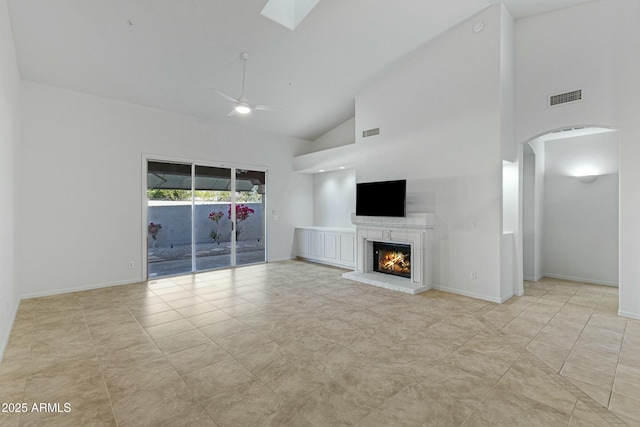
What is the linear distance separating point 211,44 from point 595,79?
560 centimetres

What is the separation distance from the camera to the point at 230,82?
550 cm

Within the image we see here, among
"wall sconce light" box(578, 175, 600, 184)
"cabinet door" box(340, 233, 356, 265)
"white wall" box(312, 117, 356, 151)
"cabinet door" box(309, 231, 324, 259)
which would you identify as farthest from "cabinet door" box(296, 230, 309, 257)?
"wall sconce light" box(578, 175, 600, 184)

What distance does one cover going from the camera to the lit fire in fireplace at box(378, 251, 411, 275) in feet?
19.1

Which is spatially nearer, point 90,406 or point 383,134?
point 90,406

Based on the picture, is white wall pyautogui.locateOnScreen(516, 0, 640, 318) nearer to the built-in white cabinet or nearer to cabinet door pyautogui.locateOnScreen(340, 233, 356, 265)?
cabinet door pyautogui.locateOnScreen(340, 233, 356, 265)

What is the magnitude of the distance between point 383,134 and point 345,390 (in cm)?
503

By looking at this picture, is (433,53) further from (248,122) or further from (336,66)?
(248,122)

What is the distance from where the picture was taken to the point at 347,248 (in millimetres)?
7203

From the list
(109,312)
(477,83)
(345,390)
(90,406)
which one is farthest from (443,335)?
(109,312)

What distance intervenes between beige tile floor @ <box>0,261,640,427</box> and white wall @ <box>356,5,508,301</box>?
771 mm

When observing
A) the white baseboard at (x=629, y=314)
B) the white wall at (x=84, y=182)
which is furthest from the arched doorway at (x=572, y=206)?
the white wall at (x=84, y=182)

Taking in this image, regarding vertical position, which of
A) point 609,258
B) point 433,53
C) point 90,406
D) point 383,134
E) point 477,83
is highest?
point 433,53

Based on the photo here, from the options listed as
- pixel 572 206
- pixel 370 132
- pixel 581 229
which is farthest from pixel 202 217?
pixel 581 229

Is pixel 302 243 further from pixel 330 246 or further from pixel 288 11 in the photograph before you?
pixel 288 11
